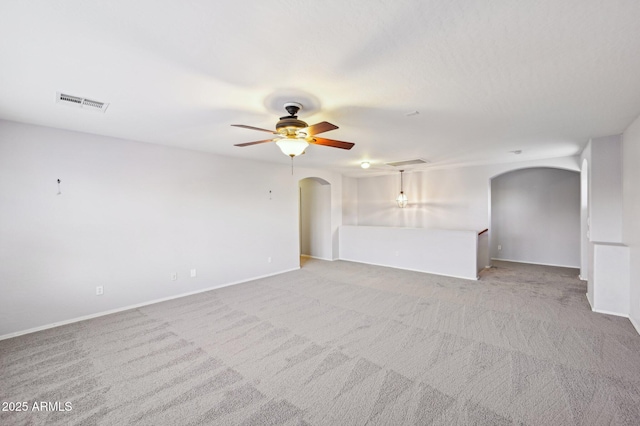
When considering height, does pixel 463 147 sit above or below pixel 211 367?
above

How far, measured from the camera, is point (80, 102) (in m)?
2.70

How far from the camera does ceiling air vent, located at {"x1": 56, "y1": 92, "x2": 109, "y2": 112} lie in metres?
2.59

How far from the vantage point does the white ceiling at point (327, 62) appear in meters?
1.48

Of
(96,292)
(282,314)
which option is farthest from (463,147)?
(96,292)

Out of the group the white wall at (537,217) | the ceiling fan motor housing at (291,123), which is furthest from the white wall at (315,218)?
the ceiling fan motor housing at (291,123)

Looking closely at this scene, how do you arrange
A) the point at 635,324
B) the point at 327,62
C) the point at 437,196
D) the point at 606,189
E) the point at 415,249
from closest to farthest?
the point at 327,62 < the point at 635,324 < the point at 606,189 < the point at 415,249 < the point at 437,196

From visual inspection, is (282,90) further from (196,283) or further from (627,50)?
(196,283)

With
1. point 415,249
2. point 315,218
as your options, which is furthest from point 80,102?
point 415,249

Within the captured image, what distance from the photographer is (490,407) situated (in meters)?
2.04

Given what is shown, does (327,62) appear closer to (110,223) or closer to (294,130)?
(294,130)

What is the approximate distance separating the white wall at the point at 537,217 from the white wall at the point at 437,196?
1419mm

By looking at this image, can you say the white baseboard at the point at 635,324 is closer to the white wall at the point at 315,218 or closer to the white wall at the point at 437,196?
the white wall at the point at 437,196

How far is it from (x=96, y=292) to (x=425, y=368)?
4434 mm

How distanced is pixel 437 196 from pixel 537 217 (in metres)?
2.57
